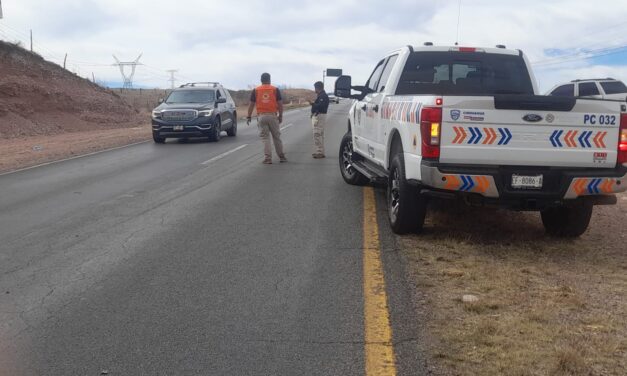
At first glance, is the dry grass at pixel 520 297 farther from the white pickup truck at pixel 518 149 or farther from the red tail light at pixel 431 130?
the red tail light at pixel 431 130

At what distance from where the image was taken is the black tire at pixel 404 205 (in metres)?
6.34

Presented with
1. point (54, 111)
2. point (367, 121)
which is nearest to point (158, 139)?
point (367, 121)

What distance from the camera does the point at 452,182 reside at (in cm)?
580

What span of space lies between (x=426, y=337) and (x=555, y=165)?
2.70 m

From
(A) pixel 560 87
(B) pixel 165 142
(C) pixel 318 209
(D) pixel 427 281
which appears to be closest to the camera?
(D) pixel 427 281

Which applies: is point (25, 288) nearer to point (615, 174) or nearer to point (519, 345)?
point (519, 345)

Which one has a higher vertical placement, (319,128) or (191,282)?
(319,128)

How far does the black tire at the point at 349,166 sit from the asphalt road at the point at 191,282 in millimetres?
184

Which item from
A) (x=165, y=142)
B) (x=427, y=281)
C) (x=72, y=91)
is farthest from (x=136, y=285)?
(x=72, y=91)

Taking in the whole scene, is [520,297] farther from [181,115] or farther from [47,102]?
[47,102]

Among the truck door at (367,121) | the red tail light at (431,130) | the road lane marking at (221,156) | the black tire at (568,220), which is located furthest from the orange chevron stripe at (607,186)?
the road lane marking at (221,156)

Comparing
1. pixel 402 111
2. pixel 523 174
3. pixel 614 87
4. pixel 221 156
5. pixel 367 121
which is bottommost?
pixel 221 156

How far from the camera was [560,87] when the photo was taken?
22.1 meters

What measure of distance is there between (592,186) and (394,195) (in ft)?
6.52
